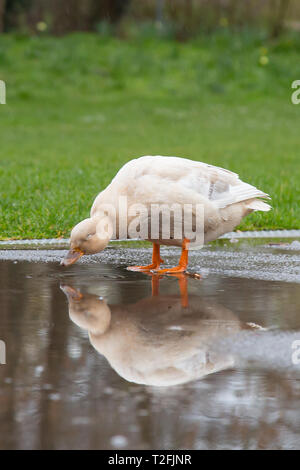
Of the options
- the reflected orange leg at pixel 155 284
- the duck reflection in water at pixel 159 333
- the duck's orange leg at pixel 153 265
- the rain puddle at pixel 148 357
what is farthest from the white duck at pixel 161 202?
the duck reflection in water at pixel 159 333

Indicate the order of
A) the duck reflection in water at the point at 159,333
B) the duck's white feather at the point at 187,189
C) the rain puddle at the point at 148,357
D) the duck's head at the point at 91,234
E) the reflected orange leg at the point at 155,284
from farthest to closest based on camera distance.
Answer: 1. the duck's white feather at the point at 187,189
2. the duck's head at the point at 91,234
3. the reflected orange leg at the point at 155,284
4. the duck reflection in water at the point at 159,333
5. the rain puddle at the point at 148,357

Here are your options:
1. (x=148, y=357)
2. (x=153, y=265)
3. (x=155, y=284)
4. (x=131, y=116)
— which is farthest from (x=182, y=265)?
(x=131, y=116)

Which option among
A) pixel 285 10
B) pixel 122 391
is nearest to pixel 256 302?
pixel 122 391

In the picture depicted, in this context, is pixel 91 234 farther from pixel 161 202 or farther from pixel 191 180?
pixel 191 180

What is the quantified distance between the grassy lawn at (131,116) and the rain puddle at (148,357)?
8.95 ft

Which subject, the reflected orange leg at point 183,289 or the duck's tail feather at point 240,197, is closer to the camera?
the reflected orange leg at point 183,289

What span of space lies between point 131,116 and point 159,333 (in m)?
19.9

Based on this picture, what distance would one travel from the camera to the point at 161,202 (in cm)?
645

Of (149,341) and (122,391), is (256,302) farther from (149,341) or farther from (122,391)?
(122,391)

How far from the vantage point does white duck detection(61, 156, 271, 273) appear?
6418 mm

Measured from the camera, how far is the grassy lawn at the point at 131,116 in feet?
36.0

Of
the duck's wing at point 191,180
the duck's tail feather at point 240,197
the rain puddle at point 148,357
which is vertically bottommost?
the rain puddle at point 148,357

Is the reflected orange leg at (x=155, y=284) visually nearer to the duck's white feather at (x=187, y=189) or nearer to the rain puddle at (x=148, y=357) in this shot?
the rain puddle at (x=148, y=357)

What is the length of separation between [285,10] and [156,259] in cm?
2814
